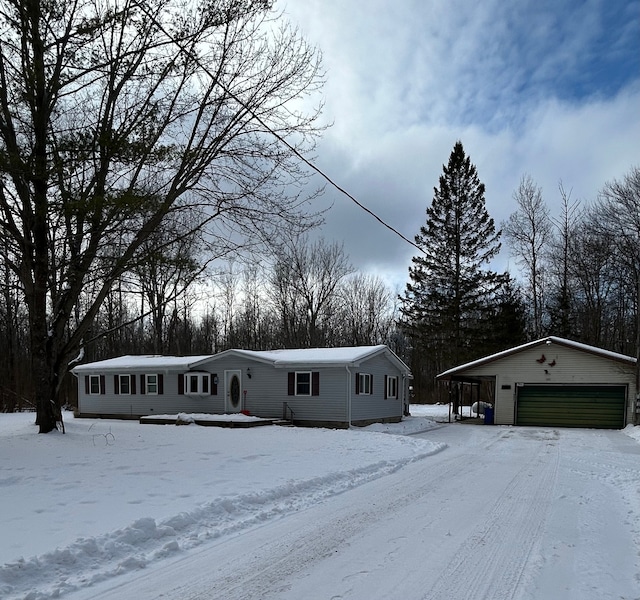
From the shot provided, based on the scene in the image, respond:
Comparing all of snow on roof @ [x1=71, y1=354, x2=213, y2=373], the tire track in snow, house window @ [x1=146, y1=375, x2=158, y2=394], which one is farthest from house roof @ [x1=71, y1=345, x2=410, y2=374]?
the tire track in snow

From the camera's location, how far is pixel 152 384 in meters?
25.2

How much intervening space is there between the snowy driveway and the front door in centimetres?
1410

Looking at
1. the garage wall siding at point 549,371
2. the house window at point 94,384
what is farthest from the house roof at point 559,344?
the house window at point 94,384

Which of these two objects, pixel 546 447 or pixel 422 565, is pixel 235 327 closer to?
pixel 546 447

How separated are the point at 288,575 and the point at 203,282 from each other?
9.57 meters

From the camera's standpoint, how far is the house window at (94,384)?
2705cm

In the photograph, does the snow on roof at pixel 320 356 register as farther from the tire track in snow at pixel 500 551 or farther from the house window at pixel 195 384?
the tire track in snow at pixel 500 551

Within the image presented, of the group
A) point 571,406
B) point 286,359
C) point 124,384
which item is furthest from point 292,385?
point 571,406

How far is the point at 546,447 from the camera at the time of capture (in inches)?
600

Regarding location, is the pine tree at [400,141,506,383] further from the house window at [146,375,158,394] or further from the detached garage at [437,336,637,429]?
the house window at [146,375,158,394]

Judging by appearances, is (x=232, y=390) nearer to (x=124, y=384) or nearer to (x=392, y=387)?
(x=124, y=384)

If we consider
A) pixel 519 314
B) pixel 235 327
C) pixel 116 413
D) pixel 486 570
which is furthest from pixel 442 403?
pixel 486 570

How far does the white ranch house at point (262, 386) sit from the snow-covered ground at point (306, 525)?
29.5 ft

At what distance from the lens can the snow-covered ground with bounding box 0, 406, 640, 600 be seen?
4438 mm
